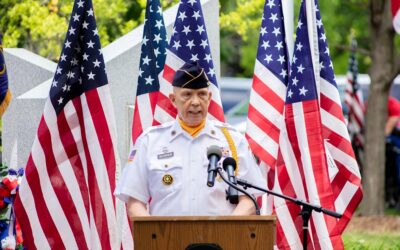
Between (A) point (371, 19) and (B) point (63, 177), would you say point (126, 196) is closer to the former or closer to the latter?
(B) point (63, 177)

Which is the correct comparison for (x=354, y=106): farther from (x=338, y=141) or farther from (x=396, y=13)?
(x=396, y=13)

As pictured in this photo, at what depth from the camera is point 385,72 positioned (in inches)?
725

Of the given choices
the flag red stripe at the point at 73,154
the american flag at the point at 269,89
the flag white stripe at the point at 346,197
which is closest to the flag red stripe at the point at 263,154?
the american flag at the point at 269,89

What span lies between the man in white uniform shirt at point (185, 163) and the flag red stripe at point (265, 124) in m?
2.27

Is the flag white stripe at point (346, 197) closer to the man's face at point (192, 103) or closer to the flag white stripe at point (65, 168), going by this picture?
the flag white stripe at point (65, 168)

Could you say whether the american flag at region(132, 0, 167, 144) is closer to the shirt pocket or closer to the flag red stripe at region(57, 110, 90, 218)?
the flag red stripe at region(57, 110, 90, 218)

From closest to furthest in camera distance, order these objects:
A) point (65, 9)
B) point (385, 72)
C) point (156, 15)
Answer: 1. point (156, 15)
2. point (65, 9)
3. point (385, 72)

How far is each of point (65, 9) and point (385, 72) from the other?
4.88m

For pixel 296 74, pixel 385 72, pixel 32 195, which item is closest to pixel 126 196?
pixel 32 195

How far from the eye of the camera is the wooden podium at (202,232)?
8062mm

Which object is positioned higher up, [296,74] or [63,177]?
[296,74]

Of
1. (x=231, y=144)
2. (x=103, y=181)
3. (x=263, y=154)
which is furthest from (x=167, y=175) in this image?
(x=263, y=154)

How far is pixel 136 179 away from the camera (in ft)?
29.6

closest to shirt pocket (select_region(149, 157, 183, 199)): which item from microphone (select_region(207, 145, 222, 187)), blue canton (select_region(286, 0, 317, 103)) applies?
microphone (select_region(207, 145, 222, 187))
